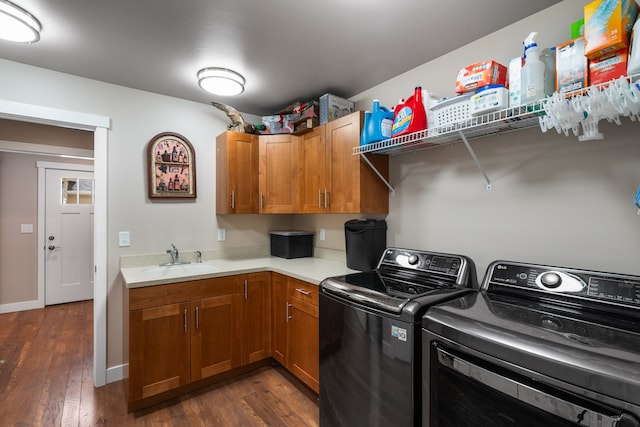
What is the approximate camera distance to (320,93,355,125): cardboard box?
97.1 inches

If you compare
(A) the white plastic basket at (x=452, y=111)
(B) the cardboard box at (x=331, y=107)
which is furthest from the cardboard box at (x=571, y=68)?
(B) the cardboard box at (x=331, y=107)

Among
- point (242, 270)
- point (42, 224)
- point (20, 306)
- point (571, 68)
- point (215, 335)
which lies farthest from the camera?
point (42, 224)

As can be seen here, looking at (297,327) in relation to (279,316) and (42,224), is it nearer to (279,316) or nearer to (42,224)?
(279,316)

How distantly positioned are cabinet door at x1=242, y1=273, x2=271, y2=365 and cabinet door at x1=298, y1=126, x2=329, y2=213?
2.32 ft

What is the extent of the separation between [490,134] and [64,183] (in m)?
5.18

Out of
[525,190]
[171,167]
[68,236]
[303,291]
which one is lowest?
[303,291]

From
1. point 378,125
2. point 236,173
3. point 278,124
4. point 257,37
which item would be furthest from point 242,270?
point 257,37

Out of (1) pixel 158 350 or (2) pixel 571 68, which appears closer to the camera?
(2) pixel 571 68

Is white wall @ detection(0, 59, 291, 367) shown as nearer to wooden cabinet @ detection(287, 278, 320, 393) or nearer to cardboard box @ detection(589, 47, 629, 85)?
wooden cabinet @ detection(287, 278, 320, 393)

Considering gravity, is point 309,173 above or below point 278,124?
below

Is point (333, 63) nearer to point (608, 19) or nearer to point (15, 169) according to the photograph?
point (608, 19)

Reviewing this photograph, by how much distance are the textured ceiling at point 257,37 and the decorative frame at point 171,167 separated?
46 centimetres

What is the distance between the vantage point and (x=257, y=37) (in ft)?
5.83

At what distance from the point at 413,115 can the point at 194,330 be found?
2.05 metres
